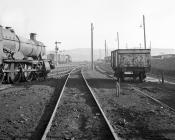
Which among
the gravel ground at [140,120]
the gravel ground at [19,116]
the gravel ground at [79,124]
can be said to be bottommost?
the gravel ground at [140,120]

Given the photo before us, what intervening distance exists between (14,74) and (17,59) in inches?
42.1

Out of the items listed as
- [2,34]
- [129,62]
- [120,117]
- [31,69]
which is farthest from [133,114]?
[31,69]

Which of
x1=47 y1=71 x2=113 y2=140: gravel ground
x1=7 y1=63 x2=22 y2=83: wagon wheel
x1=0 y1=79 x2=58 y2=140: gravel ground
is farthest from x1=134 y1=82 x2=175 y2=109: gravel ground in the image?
x1=7 y1=63 x2=22 y2=83: wagon wheel

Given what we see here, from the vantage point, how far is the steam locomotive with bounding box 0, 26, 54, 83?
59.8 feet

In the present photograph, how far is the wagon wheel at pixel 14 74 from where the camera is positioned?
19.1 m

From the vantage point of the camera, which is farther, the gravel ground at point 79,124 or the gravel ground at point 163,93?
the gravel ground at point 163,93

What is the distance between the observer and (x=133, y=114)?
30.9 ft

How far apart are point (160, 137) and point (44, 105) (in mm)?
5808

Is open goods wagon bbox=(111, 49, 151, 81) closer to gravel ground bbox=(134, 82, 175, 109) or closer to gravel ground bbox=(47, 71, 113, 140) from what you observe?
gravel ground bbox=(134, 82, 175, 109)

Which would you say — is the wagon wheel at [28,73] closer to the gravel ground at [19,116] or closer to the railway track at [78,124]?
the gravel ground at [19,116]

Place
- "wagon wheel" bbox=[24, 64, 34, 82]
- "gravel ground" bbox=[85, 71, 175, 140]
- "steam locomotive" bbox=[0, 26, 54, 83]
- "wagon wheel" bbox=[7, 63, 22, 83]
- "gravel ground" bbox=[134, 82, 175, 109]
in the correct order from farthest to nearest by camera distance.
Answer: "wagon wheel" bbox=[24, 64, 34, 82] < "wagon wheel" bbox=[7, 63, 22, 83] < "steam locomotive" bbox=[0, 26, 54, 83] < "gravel ground" bbox=[134, 82, 175, 109] < "gravel ground" bbox=[85, 71, 175, 140]

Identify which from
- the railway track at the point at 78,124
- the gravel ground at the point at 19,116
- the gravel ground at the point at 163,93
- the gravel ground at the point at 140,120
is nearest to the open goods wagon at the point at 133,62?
the gravel ground at the point at 163,93

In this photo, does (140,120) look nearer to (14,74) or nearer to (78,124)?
(78,124)

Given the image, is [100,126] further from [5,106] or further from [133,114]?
[5,106]
